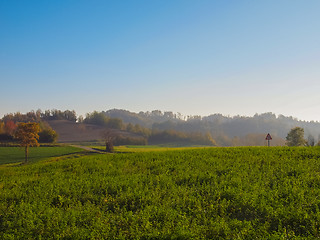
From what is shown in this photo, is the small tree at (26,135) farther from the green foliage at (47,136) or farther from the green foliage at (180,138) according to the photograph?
the green foliage at (180,138)

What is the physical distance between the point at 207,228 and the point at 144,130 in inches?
5495

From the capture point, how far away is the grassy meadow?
8508mm

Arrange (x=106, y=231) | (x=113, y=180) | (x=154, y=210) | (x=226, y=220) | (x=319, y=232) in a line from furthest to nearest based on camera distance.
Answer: (x=113, y=180) < (x=154, y=210) < (x=226, y=220) < (x=106, y=231) < (x=319, y=232)

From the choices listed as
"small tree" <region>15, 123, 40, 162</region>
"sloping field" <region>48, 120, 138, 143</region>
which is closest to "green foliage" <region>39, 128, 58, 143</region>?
"small tree" <region>15, 123, 40, 162</region>

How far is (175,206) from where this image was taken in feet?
35.2

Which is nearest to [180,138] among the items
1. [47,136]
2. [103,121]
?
[103,121]

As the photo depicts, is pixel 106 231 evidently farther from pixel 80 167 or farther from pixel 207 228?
pixel 80 167

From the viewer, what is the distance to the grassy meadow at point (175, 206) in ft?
27.9

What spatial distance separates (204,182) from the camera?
13438mm

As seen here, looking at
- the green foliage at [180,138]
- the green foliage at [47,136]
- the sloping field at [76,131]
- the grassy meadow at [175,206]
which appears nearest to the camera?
the grassy meadow at [175,206]

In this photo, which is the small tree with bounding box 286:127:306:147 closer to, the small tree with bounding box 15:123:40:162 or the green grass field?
the green grass field

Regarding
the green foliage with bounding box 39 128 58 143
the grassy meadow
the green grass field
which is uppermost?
the green foliage with bounding box 39 128 58 143

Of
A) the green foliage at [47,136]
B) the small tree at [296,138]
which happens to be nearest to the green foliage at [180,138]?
the green foliage at [47,136]

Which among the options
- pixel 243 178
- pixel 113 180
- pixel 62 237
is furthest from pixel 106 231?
pixel 243 178
